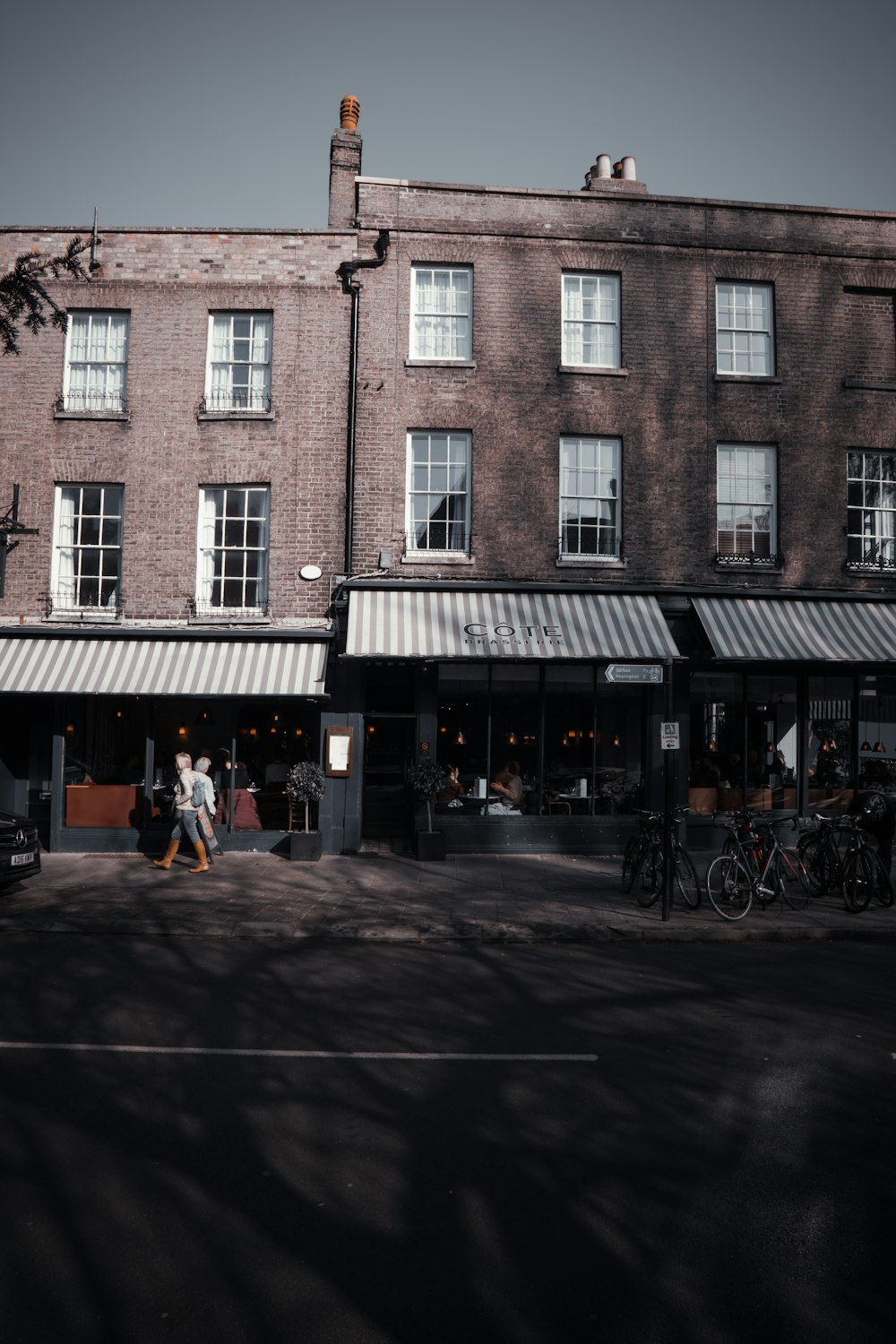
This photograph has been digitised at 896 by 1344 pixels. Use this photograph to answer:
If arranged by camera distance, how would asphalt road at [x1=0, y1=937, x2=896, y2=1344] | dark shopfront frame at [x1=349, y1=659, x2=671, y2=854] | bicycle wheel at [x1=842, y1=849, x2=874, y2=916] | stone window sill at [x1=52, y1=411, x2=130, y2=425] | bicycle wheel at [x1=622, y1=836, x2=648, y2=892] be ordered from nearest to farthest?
1. asphalt road at [x1=0, y1=937, x2=896, y2=1344]
2. bicycle wheel at [x1=842, y1=849, x2=874, y2=916]
3. bicycle wheel at [x1=622, y1=836, x2=648, y2=892]
4. dark shopfront frame at [x1=349, y1=659, x2=671, y2=854]
5. stone window sill at [x1=52, y1=411, x2=130, y2=425]

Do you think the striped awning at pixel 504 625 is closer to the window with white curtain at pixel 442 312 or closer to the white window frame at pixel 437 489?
the white window frame at pixel 437 489

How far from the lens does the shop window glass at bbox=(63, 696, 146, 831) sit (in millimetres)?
16438

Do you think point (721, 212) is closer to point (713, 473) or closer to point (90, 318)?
point (713, 473)

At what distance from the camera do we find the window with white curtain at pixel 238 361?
662 inches

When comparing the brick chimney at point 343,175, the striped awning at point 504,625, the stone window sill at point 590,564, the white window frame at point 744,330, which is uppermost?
the brick chimney at point 343,175

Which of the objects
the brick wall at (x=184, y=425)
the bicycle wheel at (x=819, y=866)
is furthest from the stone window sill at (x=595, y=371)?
the bicycle wheel at (x=819, y=866)

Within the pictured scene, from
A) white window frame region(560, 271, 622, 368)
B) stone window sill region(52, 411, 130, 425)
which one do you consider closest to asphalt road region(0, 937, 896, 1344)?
stone window sill region(52, 411, 130, 425)

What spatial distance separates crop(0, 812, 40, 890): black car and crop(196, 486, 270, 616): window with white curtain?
553 centimetres

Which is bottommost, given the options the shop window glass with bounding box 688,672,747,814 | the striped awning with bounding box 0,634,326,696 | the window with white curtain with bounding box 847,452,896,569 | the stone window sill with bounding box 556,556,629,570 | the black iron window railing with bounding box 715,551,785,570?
the shop window glass with bounding box 688,672,747,814

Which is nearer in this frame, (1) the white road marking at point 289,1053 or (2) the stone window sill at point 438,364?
(1) the white road marking at point 289,1053

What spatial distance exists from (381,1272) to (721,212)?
1810 cm

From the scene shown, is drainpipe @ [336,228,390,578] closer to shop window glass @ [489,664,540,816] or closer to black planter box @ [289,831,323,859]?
shop window glass @ [489,664,540,816]

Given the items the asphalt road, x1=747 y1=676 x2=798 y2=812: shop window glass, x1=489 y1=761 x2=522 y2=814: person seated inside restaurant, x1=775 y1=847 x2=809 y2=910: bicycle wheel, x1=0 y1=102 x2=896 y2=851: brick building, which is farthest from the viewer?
x1=747 y1=676 x2=798 y2=812: shop window glass

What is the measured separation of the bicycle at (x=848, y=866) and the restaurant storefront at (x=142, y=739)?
322 inches
